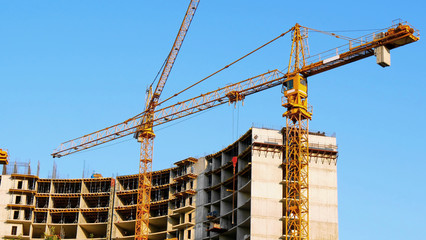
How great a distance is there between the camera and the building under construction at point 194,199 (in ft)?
383

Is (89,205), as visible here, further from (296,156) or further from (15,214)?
(296,156)

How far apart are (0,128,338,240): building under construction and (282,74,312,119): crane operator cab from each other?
11890mm

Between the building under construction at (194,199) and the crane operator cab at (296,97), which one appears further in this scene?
the building under construction at (194,199)

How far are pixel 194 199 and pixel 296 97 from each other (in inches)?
1538

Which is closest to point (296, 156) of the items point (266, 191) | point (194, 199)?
point (266, 191)

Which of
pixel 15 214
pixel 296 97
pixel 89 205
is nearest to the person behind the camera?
pixel 296 97

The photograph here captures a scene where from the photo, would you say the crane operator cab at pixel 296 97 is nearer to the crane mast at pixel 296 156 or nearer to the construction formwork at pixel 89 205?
the crane mast at pixel 296 156

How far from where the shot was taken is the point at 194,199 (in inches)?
5472

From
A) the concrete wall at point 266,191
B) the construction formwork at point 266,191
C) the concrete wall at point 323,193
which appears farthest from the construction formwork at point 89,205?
the concrete wall at point 323,193

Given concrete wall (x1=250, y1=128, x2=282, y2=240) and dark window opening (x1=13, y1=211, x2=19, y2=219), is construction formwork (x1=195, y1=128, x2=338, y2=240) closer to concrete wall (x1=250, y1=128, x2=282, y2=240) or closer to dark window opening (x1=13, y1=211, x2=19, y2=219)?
concrete wall (x1=250, y1=128, x2=282, y2=240)

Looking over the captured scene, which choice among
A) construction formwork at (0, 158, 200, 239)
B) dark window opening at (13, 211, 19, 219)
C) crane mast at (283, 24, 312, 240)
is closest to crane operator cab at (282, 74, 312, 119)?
crane mast at (283, 24, 312, 240)

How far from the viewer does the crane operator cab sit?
108 metres

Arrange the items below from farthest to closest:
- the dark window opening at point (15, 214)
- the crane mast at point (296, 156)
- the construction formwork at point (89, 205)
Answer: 1. the dark window opening at point (15, 214)
2. the construction formwork at point (89, 205)
3. the crane mast at point (296, 156)

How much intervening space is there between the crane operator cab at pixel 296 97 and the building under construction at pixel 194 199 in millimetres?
11890
